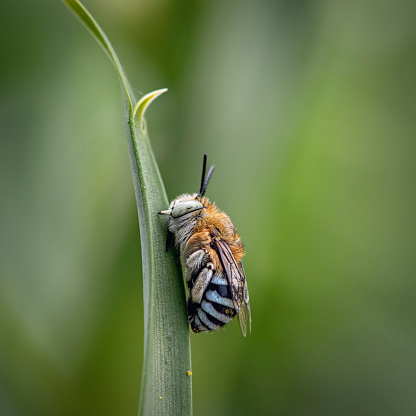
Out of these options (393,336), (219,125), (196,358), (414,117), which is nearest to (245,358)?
(196,358)

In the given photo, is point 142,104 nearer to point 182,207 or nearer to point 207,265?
point 182,207

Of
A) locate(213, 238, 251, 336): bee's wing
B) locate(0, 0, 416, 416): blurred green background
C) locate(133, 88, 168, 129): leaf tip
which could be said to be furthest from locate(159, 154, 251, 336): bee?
locate(0, 0, 416, 416): blurred green background

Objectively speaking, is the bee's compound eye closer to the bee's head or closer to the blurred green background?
the bee's head

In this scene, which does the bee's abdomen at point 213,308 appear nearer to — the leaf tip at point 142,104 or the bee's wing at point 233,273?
the bee's wing at point 233,273

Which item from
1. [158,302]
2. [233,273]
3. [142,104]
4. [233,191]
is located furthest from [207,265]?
[233,191]

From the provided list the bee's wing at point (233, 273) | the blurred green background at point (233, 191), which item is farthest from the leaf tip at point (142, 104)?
the blurred green background at point (233, 191)

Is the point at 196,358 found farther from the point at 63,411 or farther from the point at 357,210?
the point at 357,210
